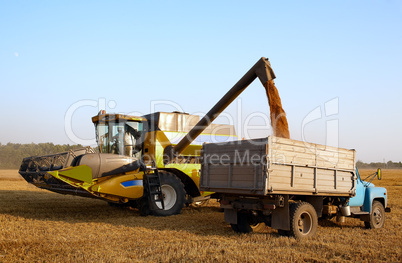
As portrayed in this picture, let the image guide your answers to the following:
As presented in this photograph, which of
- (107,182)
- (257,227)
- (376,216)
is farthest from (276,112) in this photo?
(107,182)

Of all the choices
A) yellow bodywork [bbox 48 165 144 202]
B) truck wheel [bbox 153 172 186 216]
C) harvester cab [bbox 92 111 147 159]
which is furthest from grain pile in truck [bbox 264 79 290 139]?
harvester cab [bbox 92 111 147 159]

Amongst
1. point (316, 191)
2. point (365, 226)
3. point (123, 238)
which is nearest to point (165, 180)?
point (123, 238)

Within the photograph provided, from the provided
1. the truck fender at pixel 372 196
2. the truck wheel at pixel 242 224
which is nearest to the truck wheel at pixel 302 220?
the truck wheel at pixel 242 224

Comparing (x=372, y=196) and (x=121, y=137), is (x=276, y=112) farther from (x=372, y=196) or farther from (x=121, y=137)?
(x=121, y=137)

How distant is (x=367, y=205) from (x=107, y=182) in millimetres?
6566

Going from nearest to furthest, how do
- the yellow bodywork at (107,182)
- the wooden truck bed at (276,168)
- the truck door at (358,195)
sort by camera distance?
the wooden truck bed at (276,168)
the yellow bodywork at (107,182)
the truck door at (358,195)

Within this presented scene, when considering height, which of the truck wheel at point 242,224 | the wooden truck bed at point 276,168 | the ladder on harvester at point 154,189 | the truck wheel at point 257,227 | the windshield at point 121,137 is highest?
Result: the windshield at point 121,137

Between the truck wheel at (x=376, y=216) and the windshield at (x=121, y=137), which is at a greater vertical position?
the windshield at (x=121, y=137)

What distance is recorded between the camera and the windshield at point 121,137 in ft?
36.1

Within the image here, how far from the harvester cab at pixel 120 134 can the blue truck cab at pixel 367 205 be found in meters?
6.12

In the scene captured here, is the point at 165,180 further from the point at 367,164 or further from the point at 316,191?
the point at 367,164

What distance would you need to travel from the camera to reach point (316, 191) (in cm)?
775

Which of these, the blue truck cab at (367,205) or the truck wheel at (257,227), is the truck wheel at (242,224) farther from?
the blue truck cab at (367,205)

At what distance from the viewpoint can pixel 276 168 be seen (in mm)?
7027
